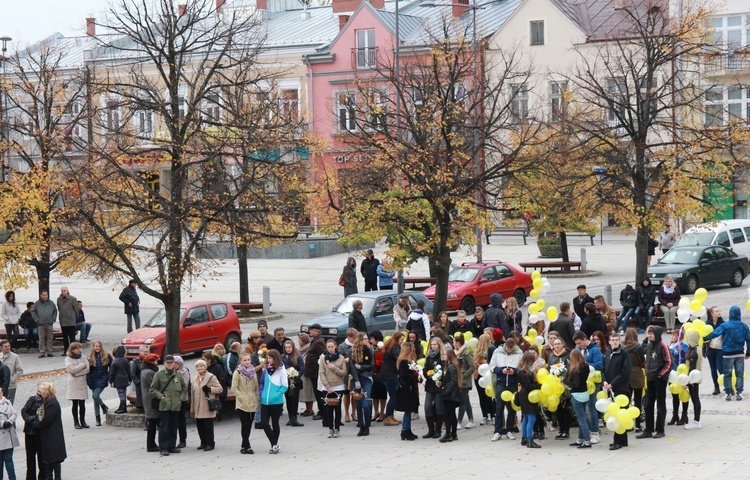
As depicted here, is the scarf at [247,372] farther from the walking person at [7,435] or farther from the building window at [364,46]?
the building window at [364,46]

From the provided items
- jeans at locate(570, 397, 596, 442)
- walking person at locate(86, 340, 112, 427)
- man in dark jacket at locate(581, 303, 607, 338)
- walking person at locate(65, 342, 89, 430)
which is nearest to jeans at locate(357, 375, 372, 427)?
jeans at locate(570, 397, 596, 442)

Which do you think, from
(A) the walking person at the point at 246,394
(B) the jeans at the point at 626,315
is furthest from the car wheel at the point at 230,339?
(A) the walking person at the point at 246,394

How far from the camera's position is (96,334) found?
32.5m

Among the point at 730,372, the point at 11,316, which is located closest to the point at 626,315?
the point at 730,372

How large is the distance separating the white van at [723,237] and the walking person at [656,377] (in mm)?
23626

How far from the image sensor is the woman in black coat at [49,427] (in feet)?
50.9

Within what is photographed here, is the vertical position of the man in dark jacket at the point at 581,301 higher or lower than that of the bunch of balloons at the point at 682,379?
higher

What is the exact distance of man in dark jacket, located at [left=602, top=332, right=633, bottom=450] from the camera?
52.6ft

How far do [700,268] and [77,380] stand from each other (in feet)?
68.3

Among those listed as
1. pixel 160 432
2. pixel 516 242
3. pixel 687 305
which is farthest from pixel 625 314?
pixel 516 242

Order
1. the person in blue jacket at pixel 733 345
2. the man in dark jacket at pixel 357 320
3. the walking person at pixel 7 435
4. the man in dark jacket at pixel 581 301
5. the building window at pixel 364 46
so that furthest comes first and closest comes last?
1. the building window at pixel 364 46
2. the man in dark jacket at pixel 581 301
3. the man in dark jacket at pixel 357 320
4. the person in blue jacket at pixel 733 345
5. the walking person at pixel 7 435

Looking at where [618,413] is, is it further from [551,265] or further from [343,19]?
[343,19]

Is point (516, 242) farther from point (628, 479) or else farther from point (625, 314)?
point (628, 479)

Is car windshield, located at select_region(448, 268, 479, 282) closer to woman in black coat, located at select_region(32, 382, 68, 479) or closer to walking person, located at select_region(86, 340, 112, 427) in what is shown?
walking person, located at select_region(86, 340, 112, 427)
